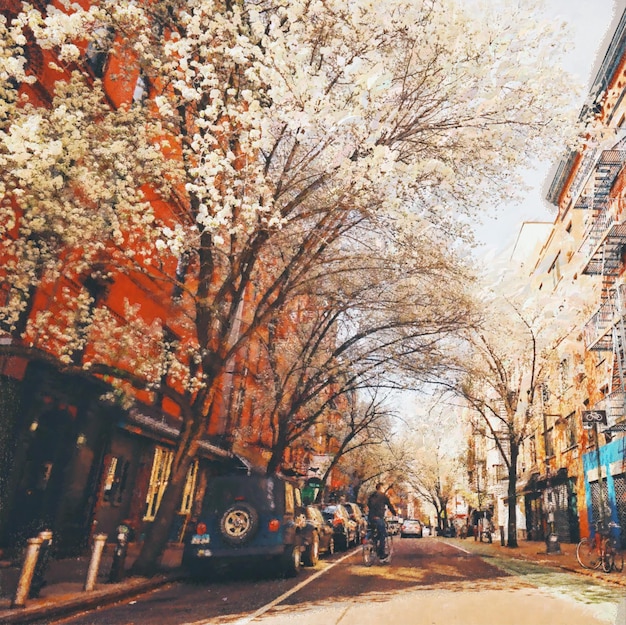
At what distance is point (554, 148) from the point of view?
10562 millimetres

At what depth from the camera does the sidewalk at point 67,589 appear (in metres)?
6.43

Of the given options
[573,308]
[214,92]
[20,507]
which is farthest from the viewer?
[573,308]

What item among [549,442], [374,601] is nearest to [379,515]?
[374,601]

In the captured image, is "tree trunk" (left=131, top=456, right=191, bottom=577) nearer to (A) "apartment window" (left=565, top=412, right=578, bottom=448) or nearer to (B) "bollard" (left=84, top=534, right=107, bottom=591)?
(B) "bollard" (left=84, top=534, right=107, bottom=591)

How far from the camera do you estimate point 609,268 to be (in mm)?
23172

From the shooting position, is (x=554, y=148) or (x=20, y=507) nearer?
(x=554, y=148)

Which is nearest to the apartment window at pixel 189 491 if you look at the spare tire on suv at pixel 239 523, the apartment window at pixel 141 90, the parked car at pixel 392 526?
the parked car at pixel 392 526

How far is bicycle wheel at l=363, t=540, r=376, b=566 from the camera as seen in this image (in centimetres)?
1363

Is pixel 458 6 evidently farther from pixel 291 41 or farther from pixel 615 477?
pixel 615 477

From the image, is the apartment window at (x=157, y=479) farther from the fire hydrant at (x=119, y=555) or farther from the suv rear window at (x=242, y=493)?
the fire hydrant at (x=119, y=555)

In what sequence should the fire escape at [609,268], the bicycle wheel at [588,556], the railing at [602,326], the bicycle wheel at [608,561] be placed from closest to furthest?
1. the bicycle wheel at [608,561]
2. the bicycle wheel at [588,556]
3. the fire escape at [609,268]
4. the railing at [602,326]

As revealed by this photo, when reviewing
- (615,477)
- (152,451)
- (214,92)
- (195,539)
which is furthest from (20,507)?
(615,477)

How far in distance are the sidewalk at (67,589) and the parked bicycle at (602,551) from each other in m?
9.94

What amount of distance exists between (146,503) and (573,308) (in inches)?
→ 855
